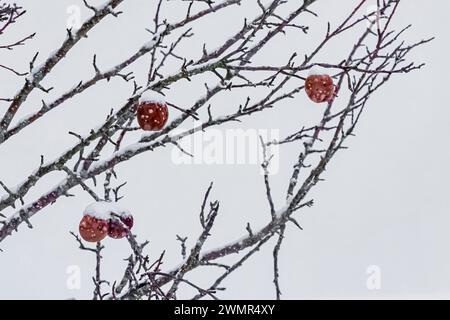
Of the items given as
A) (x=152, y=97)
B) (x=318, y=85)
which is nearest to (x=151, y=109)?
(x=152, y=97)

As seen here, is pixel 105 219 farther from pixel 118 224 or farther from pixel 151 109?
pixel 151 109

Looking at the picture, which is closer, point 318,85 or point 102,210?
point 102,210

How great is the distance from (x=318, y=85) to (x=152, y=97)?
93 cm

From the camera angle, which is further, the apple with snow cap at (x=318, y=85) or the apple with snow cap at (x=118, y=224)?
the apple with snow cap at (x=318, y=85)

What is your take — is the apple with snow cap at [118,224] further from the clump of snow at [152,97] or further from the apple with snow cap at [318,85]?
the apple with snow cap at [318,85]

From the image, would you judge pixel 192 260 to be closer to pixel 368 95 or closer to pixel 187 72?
pixel 187 72

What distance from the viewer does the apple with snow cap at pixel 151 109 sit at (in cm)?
328

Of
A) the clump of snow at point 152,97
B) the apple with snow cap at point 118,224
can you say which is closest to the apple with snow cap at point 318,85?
the clump of snow at point 152,97

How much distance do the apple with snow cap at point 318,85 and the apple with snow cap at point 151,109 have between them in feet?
2.70

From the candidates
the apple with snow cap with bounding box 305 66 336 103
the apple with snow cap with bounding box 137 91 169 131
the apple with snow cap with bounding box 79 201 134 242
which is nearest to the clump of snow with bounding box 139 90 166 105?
the apple with snow cap with bounding box 137 91 169 131

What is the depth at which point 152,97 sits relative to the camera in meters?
3.29

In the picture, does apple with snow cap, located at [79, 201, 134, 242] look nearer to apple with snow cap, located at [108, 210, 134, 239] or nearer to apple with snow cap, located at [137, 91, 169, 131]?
apple with snow cap, located at [108, 210, 134, 239]

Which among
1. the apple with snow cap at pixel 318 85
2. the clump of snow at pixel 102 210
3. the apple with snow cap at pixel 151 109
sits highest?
the apple with snow cap at pixel 318 85
